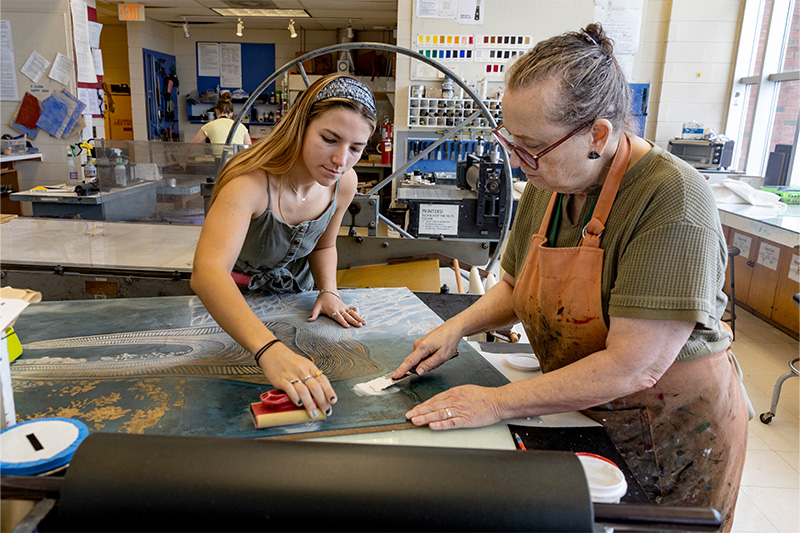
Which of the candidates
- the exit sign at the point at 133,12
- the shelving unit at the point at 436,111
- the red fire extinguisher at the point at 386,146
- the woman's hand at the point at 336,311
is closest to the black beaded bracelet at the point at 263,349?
the woman's hand at the point at 336,311

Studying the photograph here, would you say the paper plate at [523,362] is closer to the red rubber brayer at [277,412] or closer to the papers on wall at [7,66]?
the red rubber brayer at [277,412]

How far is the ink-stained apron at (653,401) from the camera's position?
107cm

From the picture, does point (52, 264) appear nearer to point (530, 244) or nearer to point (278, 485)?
point (530, 244)

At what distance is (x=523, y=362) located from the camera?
1381 mm

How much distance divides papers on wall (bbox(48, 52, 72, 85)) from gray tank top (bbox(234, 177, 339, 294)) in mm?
5198

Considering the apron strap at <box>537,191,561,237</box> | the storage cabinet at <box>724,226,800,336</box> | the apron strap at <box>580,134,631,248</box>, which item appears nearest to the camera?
the apron strap at <box>580,134,631,248</box>

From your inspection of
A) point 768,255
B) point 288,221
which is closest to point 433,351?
point 288,221

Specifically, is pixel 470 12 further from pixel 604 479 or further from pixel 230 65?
pixel 604 479

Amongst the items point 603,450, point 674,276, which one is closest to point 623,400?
point 603,450

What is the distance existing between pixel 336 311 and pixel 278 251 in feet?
0.83

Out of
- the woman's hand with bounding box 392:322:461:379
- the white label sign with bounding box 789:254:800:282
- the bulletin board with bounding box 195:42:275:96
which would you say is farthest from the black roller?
the bulletin board with bounding box 195:42:275:96

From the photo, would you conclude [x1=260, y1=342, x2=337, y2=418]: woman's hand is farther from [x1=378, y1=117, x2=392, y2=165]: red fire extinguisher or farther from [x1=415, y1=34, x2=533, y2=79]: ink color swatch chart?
[x1=378, y1=117, x2=392, y2=165]: red fire extinguisher

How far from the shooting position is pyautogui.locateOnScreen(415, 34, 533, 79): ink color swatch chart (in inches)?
210

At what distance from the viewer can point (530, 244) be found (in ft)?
4.19
